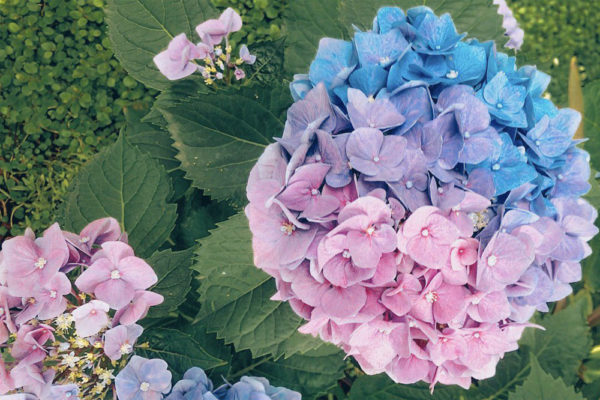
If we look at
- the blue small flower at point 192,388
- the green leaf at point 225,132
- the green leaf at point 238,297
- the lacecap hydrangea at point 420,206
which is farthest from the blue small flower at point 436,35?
the blue small flower at point 192,388

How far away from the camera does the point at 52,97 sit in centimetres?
203

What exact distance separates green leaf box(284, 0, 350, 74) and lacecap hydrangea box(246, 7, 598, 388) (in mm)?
410

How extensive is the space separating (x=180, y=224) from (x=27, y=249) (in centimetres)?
52

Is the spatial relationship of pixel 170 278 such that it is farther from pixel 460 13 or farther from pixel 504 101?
pixel 460 13

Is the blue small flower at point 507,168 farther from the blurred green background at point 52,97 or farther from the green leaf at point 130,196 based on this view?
the blurred green background at point 52,97

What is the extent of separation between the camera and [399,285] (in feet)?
2.42

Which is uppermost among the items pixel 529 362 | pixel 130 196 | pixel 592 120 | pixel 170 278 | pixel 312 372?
pixel 130 196

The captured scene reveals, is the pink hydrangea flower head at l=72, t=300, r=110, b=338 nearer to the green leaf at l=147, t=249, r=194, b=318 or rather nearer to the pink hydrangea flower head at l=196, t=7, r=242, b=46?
the green leaf at l=147, t=249, r=194, b=318

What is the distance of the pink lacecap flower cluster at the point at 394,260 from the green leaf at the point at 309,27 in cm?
53

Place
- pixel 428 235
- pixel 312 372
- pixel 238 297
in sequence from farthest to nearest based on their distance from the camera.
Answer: pixel 312 372, pixel 238 297, pixel 428 235

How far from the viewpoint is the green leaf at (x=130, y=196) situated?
1148mm

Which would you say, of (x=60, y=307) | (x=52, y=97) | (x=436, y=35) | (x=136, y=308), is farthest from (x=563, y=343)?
(x=52, y=97)

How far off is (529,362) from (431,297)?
0.85 metres

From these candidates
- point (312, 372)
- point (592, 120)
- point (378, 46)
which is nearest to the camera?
point (378, 46)
